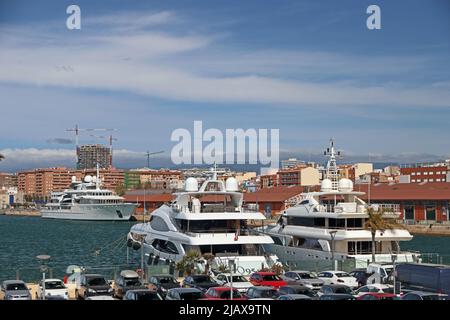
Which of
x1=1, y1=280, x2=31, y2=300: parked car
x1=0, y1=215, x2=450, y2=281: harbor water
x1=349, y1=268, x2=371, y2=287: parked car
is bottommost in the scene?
x1=0, y1=215, x2=450, y2=281: harbor water

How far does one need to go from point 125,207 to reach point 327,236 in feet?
154

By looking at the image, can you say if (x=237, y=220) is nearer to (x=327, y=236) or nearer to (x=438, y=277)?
(x=327, y=236)

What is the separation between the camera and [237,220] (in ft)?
65.8

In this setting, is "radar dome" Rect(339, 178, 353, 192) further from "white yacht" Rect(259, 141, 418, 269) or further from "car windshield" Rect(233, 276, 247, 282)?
"car windshield" Rect(233, 276, 247, 282)

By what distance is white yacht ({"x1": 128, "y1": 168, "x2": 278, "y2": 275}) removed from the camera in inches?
733

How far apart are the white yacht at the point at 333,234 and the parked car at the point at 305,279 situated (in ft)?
9.70

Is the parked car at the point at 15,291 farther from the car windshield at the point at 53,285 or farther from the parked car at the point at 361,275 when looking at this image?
the parked car at the point at 361,275

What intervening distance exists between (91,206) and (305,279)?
55934mm

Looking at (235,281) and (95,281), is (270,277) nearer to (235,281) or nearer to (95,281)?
(235,281)

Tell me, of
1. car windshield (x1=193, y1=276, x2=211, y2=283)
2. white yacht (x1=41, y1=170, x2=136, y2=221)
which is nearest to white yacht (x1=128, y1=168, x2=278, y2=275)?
car windshield (x1=193, y1=276, x2=211, y2=283)

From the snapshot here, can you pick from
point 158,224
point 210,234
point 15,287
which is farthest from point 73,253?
point 15,287

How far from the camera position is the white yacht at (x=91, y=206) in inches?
2638

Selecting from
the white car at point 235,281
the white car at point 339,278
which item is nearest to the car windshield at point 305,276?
the white car at point 339,278

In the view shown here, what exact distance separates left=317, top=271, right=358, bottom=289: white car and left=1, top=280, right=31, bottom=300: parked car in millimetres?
6300
